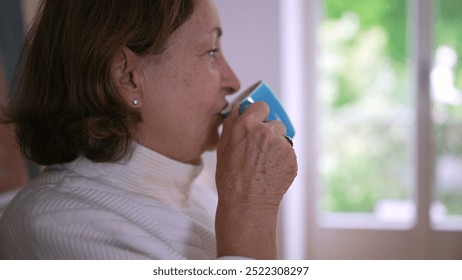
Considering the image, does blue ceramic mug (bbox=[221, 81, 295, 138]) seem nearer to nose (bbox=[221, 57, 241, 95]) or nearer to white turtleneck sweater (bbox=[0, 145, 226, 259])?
nose (bbox=[221, 57, 241, 95])

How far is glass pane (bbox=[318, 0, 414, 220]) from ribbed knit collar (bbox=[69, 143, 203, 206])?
1.02 metres

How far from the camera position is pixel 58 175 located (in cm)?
66

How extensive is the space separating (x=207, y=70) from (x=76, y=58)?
0.60 ft

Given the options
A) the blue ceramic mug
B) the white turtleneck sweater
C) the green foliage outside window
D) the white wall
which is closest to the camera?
the white turtleneck sweater

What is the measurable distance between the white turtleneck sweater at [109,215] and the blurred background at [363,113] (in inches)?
15.1

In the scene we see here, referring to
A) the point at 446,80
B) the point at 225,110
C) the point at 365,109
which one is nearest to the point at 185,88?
the point at 225,110

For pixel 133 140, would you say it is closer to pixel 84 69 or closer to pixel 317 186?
pixel 84 69

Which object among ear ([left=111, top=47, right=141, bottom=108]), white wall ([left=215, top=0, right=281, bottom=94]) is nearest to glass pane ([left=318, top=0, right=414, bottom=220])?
white wall ([left=215, top=0, right=281, bottom=94])

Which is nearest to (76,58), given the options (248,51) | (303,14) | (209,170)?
(209,170)

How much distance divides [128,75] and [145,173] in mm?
140

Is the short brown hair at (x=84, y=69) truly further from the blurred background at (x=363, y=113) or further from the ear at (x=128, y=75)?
the blurred background at (x=363, y=113)

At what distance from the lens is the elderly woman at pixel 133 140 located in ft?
2.03

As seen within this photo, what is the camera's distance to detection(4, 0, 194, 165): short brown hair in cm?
64

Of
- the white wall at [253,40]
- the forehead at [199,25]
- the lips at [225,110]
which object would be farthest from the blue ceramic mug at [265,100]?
the white wall at [253,40]
